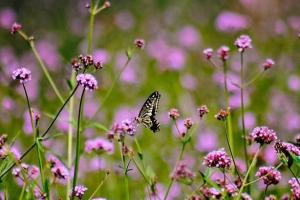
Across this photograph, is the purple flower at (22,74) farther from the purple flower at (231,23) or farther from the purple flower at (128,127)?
the purple flower at (231,23)

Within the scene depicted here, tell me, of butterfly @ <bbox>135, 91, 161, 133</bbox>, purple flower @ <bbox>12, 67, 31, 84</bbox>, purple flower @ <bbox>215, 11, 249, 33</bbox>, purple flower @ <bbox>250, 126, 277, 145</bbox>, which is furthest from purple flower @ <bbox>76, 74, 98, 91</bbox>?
purple flower @ <bbox>215, 11, 249, 33</bbox>

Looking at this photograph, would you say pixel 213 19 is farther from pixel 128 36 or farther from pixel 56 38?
pixel 56 38

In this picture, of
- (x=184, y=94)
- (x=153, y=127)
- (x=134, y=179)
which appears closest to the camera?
(x=153, y=127)

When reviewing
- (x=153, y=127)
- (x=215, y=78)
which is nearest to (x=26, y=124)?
(x=215, y=78)

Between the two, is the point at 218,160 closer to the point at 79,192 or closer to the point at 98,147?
the point at 79,192

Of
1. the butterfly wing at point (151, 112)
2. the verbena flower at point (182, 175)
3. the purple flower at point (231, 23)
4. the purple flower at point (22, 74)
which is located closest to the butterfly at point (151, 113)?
the butterfly wing at point (151, 112)

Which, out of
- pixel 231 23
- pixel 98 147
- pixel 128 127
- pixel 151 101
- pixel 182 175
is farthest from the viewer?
pixel 231 23

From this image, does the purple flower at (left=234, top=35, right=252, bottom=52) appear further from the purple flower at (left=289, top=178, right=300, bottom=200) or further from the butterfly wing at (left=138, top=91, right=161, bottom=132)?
the purple flower at (left=289, top=178, right=300, bottom=200)

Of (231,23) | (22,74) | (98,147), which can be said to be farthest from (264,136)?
(231,23)
